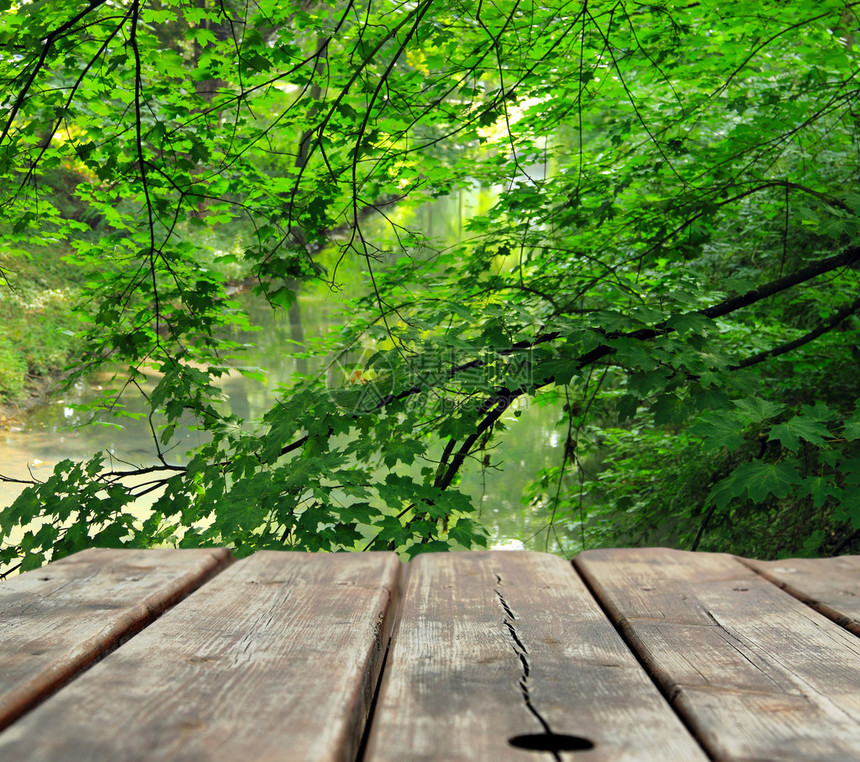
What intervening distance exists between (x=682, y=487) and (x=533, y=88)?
2439 millimetres

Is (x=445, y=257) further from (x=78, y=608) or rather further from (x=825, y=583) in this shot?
(x=78, y=608)

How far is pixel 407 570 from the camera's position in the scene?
44.3 inches

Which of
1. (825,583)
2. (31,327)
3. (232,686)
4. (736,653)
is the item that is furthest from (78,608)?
(31,327)

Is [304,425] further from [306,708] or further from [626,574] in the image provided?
[306,708]

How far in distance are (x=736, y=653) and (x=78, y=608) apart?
78 cm

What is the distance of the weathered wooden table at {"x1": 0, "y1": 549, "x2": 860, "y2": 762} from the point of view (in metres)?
0.56

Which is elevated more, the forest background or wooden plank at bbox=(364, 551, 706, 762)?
the forest background

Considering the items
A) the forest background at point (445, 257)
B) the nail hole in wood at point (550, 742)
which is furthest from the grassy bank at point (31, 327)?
the nail hole in wood at point (550, 742)

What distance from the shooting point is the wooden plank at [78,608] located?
2.19 feet

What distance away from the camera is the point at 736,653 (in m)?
0.77

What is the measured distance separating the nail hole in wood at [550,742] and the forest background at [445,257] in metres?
1.77

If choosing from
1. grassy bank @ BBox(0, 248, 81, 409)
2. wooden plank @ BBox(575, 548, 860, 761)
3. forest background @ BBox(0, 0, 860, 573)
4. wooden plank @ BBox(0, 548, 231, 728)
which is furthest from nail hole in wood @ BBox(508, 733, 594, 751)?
grassy bank @ BBox(0, 248, 81, 409)

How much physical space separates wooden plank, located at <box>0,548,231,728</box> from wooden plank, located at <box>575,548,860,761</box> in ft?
1.93

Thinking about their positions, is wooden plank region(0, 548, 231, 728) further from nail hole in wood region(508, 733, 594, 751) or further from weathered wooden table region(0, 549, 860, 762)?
nail hole in wood region(508, 733, 594, 751)
